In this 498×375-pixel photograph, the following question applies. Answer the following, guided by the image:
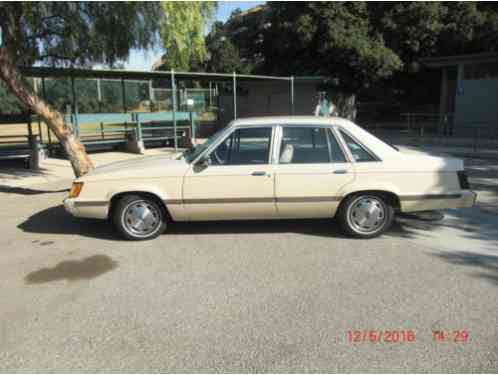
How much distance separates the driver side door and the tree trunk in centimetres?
347

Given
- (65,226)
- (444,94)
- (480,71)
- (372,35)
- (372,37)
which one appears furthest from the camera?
(372,35)

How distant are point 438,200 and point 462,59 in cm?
1533

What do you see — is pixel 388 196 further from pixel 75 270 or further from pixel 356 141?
pixel 75 270

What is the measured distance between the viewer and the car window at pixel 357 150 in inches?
206

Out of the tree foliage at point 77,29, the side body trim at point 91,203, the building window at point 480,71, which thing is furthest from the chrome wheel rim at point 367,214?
the building window at point 480,71

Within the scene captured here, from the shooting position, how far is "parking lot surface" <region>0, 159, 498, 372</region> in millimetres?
2955

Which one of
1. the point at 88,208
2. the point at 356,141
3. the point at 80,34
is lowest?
the point at 88,208

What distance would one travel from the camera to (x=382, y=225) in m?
5.29

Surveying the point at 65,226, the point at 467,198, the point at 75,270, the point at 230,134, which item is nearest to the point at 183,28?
the point at 230,134

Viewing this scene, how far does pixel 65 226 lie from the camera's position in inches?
247

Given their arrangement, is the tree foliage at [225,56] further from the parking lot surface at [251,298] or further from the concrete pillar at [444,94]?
the parking lot surface at [251,298]
